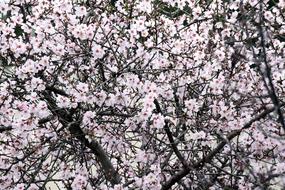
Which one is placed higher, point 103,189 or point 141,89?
point 141,89

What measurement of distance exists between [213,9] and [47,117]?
2.84m

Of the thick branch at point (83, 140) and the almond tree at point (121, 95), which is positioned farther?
the thick branch at point (83, 140)

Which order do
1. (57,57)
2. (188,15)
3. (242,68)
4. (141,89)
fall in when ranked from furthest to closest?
1. (188,15)
2. (242,68)
3. (57,57)
4. (141,89)

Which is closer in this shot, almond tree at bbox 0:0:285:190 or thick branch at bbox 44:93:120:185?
almond tree at bbox 0:0:285:190

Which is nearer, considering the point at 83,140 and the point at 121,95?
the point at 121,95

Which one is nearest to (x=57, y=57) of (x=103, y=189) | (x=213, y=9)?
(x=103, y=189)

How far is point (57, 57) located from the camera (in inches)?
213

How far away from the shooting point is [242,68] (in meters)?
5.78

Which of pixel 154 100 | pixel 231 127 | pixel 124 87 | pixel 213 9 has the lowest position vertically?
pixel 231 127

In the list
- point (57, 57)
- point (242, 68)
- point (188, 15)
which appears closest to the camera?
point (57, 57)

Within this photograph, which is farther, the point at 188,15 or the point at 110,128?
the point at 188,15

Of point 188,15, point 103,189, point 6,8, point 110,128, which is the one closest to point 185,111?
point 110,128

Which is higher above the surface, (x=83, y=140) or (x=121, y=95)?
(x=83, y=140)

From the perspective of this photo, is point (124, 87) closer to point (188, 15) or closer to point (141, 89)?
point (141, 89)
